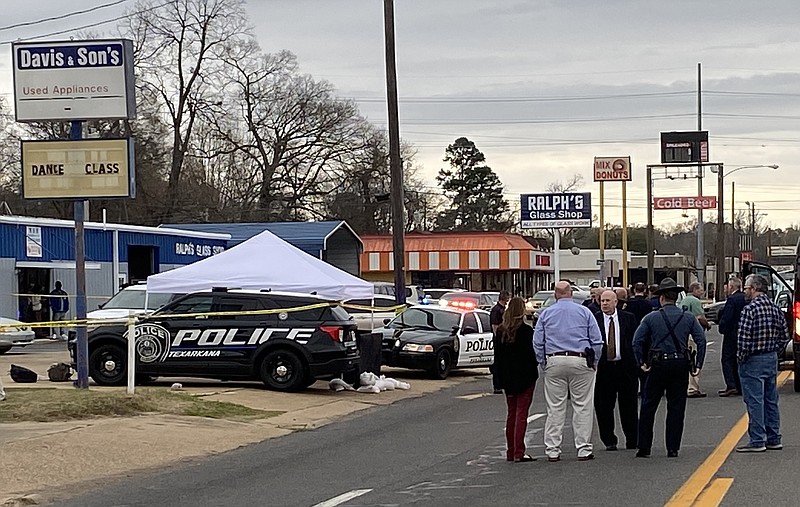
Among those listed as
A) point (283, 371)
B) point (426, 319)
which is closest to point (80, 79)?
point (283, 371)

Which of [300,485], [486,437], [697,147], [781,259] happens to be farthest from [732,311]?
[697,147]

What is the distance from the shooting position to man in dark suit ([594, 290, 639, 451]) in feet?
43.0

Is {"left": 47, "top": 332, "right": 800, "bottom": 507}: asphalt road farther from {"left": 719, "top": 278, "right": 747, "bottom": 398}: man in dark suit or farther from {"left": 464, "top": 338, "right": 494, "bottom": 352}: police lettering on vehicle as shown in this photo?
{"left": 464, "top": 338, "right": 494, "bottom": 352}: police lettering on vehicle

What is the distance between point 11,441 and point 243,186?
56519mm

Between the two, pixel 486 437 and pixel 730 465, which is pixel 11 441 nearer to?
pixel 486 437

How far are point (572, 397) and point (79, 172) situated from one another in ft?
35.3

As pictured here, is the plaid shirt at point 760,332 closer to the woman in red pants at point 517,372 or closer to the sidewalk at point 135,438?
the woman in red pants at point 517,372

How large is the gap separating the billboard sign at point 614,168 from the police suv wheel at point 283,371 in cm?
3382

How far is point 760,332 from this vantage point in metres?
12.5

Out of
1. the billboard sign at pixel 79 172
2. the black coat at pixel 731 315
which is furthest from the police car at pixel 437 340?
the billboard sign at pixel 79 172

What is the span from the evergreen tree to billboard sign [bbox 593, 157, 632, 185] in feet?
161

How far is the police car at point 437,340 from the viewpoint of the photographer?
24.5 m

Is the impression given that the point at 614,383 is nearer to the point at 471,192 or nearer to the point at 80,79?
the point at 80,79

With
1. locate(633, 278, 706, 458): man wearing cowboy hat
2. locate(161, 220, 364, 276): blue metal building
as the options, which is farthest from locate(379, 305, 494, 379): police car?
locate(161, 220, 364, 276): blue metal building
